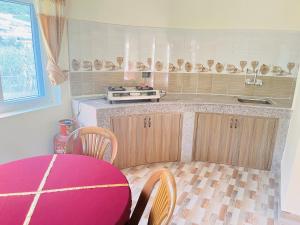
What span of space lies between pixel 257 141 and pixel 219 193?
877mm

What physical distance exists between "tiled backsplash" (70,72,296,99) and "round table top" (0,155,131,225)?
1.52 metres

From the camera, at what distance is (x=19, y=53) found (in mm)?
2365

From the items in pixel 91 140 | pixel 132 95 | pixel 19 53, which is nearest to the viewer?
pixel 91 140

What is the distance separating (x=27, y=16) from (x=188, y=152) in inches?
96.2

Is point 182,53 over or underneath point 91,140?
over

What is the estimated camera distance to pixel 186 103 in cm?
284

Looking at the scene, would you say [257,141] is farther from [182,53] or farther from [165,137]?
[182,53]

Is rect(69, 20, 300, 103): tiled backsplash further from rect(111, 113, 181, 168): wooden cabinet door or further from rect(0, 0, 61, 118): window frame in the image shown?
rect(111, 113, 181, 168): wooden cabinet door

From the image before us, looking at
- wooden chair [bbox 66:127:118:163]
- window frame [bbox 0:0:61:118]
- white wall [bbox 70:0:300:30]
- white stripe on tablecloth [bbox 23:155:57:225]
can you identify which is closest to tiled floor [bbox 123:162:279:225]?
wooden chair [bbox 66:127:118:163]

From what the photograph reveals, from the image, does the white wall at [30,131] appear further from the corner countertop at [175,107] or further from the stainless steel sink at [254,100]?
the stainless steel sink at [254,100]

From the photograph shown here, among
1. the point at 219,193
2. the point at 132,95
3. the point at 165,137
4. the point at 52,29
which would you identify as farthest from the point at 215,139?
the point at 52,29

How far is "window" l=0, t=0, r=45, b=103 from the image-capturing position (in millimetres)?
2230

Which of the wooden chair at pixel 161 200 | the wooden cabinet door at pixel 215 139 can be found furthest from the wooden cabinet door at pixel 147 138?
the wooden chair at pixel 161 200

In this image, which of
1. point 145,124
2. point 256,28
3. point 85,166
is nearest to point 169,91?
point 145,124
